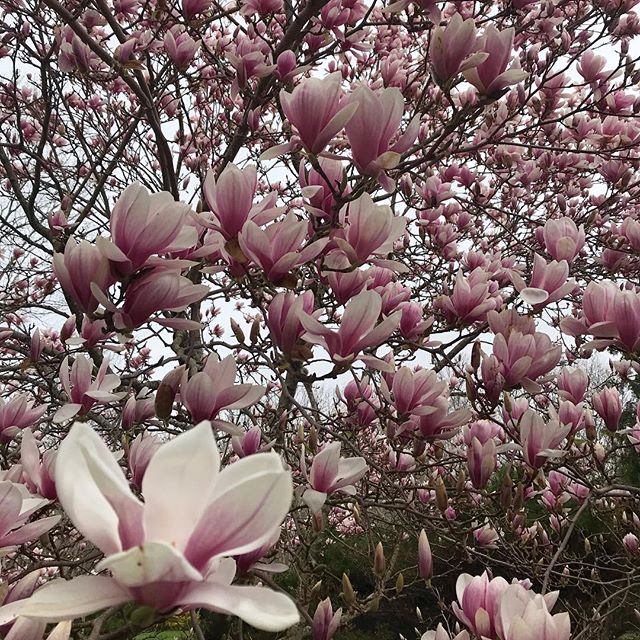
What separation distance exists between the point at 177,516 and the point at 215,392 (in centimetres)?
64

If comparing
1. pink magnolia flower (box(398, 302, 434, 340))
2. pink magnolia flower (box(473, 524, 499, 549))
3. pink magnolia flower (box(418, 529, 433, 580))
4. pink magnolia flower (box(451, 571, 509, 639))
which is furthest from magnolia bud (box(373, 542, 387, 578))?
pink magnolia flower (box(473, 524, 499, 549))

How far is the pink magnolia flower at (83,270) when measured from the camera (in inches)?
35.5

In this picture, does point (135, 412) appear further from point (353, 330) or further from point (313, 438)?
point (353, 330)

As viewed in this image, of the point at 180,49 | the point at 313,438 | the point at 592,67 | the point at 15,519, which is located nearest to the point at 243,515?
the point at 15,519

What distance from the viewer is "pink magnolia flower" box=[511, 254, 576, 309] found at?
1322 millimetres

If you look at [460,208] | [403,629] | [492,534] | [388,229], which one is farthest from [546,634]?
[403,629]

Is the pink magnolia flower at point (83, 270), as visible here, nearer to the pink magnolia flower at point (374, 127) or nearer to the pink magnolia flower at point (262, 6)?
the pink magnolia flower at point (374, 127)

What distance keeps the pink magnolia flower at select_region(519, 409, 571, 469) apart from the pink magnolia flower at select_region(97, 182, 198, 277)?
97 cm

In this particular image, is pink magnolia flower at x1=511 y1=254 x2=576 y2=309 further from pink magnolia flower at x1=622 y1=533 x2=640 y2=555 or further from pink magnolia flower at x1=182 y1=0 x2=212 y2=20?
pink magnolia flower at x1=622 y1=533 x2=640 y2=555

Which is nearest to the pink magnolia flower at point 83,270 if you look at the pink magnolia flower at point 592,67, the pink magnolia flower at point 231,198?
the pink magnolia flower at point 231,198

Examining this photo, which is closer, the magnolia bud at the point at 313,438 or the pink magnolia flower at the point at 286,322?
the pink magnolia flower at the point at 286,322

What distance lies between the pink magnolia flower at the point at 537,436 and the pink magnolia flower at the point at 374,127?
29.0 inches

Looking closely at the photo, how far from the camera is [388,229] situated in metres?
1.08

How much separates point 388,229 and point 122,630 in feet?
2.50
